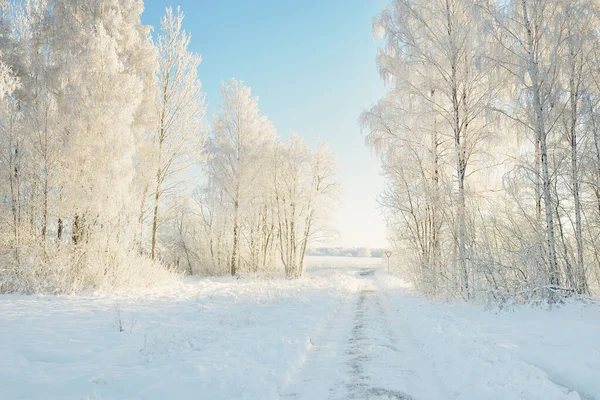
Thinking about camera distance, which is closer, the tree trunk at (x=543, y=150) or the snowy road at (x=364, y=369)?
the snowy road at (x=364, y=369)

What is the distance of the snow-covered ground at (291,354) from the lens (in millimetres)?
3613

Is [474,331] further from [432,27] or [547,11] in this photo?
[432,27]

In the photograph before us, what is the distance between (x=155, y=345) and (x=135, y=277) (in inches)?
304

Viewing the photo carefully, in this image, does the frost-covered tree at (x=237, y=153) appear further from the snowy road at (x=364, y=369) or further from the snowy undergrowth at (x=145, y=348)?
the snowy road at (x=364, y=369)

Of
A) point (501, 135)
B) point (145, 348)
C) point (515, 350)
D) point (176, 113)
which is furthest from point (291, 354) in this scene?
point (176, 113)

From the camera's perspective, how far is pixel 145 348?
496cm

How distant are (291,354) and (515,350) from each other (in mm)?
3206

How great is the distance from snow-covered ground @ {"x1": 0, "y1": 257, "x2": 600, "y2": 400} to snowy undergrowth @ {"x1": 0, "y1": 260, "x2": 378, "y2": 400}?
0.07ft

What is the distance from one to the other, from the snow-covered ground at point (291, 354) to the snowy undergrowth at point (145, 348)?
20mm

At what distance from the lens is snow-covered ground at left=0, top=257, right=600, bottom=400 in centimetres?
361

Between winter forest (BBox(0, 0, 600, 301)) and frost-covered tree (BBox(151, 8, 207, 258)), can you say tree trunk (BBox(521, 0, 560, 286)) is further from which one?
frost-covered tree (BBox(151, 8, 207, 258))

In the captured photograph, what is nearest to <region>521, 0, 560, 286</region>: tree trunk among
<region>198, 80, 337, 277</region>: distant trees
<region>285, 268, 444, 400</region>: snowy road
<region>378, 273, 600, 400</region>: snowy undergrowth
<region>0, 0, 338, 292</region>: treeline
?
<region>378, 273, 600, 400</region>: snowy undergrowth

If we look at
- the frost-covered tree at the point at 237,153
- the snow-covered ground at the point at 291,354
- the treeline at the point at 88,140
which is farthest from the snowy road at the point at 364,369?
the frost-covered tree at the point at 237,153

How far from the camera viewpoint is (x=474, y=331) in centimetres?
589
